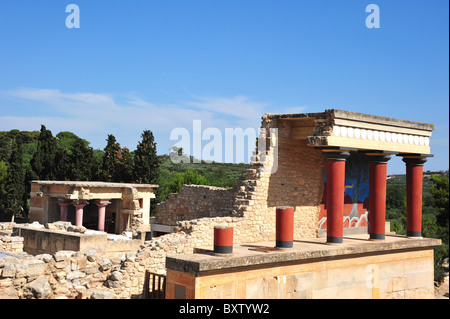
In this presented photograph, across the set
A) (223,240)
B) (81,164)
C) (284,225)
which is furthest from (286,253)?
(81,164)

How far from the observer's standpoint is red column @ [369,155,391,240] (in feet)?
44.1

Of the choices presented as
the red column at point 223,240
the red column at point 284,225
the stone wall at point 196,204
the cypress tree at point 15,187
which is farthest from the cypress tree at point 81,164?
the red column at point 223,240

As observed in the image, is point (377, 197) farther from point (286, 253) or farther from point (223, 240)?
point (223, 240)

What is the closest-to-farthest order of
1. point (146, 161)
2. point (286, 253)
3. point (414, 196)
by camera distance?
1. point (286, 253)
2. point (414, 196)
3. point (146, 161)

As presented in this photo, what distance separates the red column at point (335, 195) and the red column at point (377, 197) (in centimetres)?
178

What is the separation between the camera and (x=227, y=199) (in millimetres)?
15133

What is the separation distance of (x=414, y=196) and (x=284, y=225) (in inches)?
246

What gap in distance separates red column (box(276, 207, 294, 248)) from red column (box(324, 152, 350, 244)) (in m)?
1.74

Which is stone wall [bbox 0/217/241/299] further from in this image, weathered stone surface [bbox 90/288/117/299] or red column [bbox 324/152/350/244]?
red column [bbox 324/152/350/244]

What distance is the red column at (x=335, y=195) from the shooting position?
1209 cm

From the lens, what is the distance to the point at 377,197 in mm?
13547
